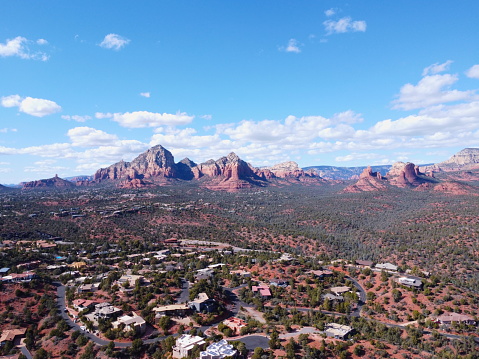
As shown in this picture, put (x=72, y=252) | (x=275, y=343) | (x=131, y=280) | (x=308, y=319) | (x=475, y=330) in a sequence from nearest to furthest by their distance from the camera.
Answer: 1. (x=275, y=343)
2. (x=475, y=330)
3. (x=308, y=319)
4. (x=131, y=280)
5. (x=72, y=252)

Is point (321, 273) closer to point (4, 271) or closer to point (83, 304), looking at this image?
point (83, 304)

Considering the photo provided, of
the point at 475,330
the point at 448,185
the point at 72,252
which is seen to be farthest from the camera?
the point at 448,185

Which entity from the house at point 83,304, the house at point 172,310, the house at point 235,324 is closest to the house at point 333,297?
the house at point 235,324

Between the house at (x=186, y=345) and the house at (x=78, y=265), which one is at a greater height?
the house at (x=78, y=265)

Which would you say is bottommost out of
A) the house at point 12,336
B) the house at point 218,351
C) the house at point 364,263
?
the house at point 364,263

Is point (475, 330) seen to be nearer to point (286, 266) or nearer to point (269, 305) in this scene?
point (269, 305)

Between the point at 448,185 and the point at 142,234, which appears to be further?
the point at 448,185

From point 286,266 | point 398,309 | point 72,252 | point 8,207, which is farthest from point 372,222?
point 8,207

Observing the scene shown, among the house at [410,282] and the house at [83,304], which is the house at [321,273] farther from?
the house at [83,304]
